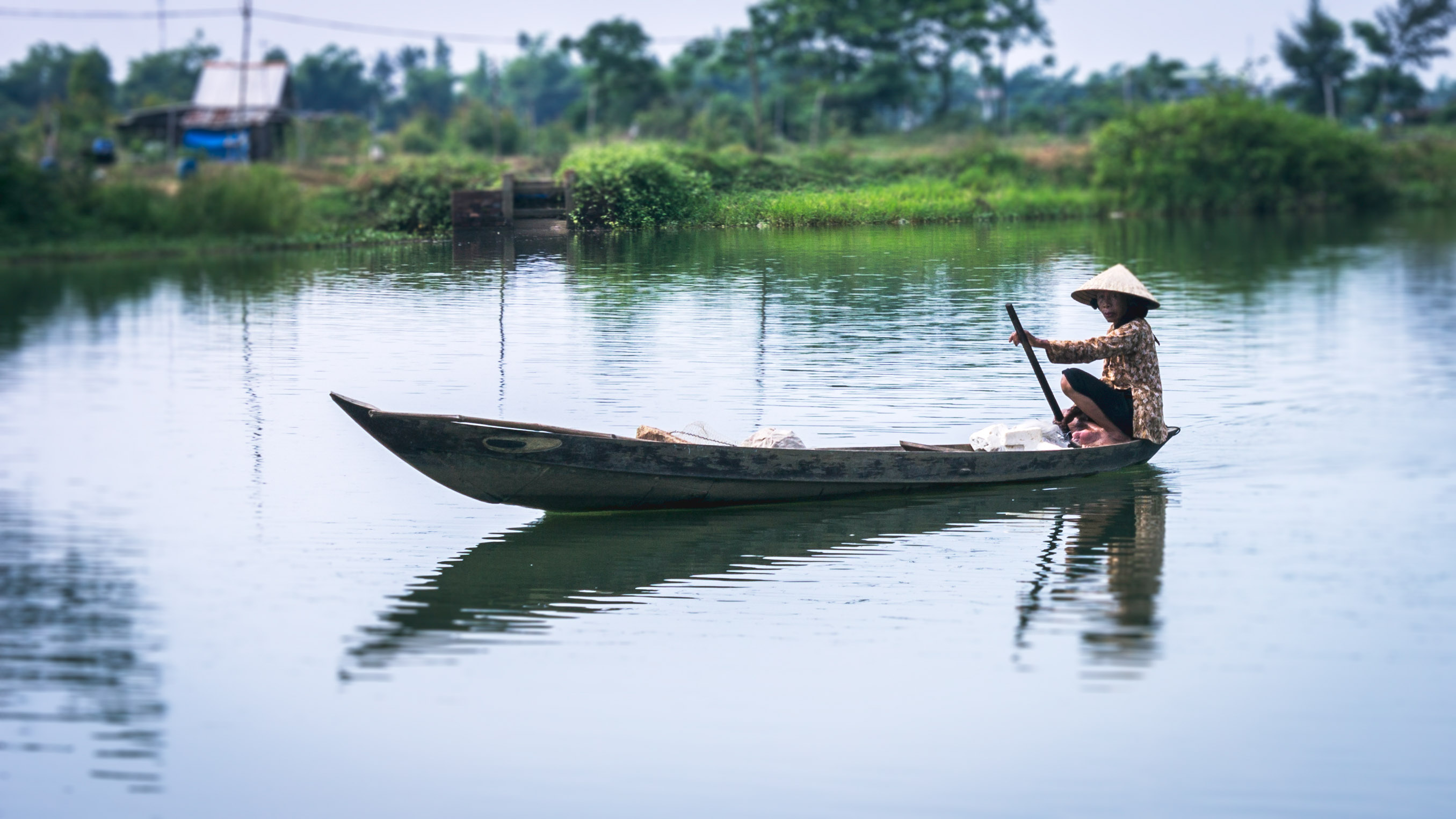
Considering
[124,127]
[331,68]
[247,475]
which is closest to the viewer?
[247,475]

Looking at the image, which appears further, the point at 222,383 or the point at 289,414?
the point at 222,383

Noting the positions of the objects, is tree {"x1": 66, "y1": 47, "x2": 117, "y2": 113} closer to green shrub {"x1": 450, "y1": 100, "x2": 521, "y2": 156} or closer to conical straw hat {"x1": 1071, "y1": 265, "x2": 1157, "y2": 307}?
green shrub {"x1": 450, "y1": 100, "x2": 521, "y2": 156}

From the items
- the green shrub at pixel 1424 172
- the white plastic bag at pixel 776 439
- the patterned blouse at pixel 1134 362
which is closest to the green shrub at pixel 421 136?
the white plastic bag at pixel 776 439

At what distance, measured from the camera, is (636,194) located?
576 cm

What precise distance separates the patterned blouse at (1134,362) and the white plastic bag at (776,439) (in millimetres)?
1022

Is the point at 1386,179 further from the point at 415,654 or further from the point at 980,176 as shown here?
the point at 415,654

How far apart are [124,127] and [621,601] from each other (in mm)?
18158

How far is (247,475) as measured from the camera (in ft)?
17.7

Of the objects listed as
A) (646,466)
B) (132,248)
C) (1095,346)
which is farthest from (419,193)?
(132,248)

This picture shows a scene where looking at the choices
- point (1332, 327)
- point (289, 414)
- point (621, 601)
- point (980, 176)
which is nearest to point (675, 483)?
point (621, 601)

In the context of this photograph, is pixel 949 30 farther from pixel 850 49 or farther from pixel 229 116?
pixel 229 116

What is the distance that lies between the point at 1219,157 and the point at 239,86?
14.0 m

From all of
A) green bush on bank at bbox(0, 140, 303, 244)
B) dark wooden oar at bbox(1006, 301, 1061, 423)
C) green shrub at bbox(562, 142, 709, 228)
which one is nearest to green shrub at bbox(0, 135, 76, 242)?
green bush on bank at bbox(0, 140, 303, 244)

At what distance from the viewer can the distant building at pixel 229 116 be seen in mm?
18891
